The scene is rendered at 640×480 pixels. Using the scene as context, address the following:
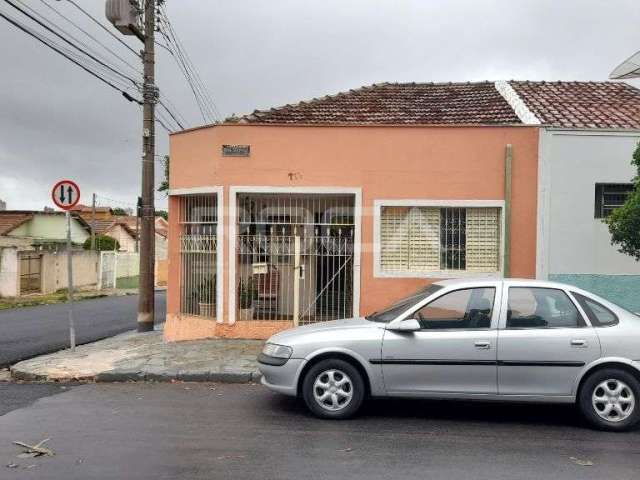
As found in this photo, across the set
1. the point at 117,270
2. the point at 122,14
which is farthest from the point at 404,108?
the point at 117,270

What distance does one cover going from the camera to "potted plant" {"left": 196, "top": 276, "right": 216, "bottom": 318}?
10.5 meters

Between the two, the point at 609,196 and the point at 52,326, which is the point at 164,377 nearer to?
the point at 52,326

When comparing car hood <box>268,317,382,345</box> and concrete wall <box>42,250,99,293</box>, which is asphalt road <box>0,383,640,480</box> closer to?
car hood <box>268,317,382,345</box>

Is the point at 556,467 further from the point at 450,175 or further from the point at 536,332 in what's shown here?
the point at 450,175

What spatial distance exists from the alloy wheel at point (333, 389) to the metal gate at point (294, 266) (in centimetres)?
442

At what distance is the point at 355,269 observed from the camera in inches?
403

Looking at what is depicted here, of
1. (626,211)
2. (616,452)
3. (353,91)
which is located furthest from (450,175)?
(616,452)

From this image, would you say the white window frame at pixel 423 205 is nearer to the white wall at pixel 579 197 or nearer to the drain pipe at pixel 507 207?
the drain pipe at pixel 507 207

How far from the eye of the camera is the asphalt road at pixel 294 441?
178 inches

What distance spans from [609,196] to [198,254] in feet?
24.3

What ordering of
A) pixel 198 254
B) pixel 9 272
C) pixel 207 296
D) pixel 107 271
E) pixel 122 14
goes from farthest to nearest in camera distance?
1. pixel 107 271
2. pixel 9 272
3. pixel 122 14
4. pixel 198 254
5. pixel 207 296

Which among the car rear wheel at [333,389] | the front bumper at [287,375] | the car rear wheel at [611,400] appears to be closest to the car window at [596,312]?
the car rear wheel at [611,400]

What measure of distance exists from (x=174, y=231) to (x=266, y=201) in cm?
188

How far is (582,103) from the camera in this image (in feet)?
39.0
